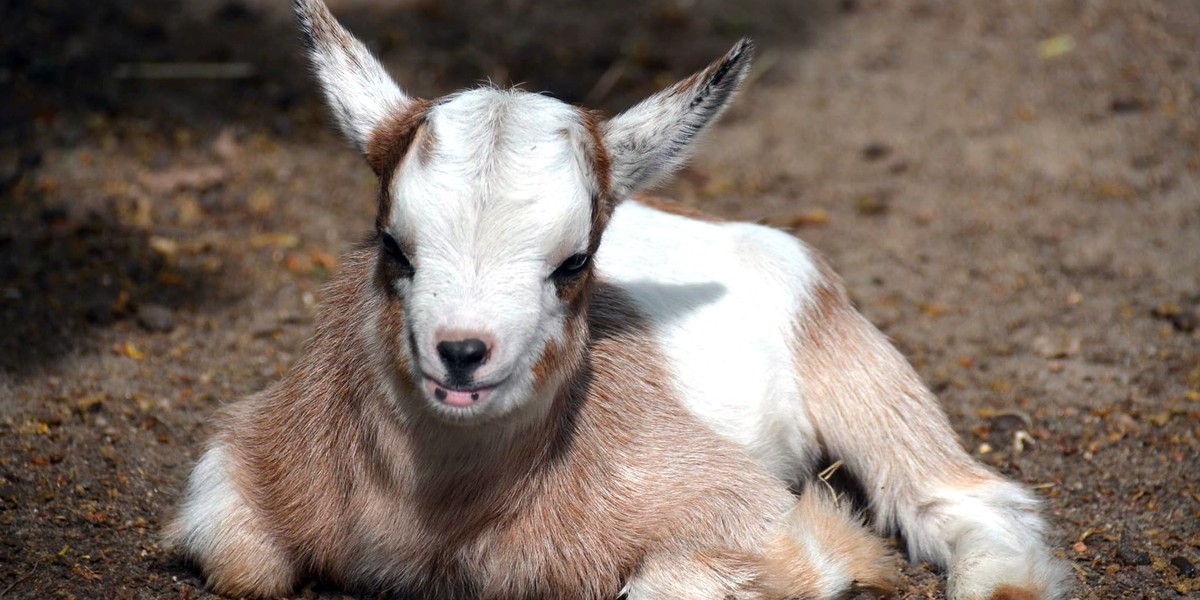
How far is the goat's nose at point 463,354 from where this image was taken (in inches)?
152

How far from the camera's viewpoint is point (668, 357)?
509 centimetres

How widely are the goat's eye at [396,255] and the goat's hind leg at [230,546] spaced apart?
4.09 feet

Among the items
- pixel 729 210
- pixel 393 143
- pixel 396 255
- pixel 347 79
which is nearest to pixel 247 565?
pixel 396 255

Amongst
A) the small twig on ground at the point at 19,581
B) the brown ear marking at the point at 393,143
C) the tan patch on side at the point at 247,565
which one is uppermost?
the brown ear marking at the point at 393,143

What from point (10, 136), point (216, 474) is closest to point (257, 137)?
point (10, 136)

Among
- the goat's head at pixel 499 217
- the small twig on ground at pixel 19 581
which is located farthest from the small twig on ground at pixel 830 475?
the small twig on ground at pixel 19 581

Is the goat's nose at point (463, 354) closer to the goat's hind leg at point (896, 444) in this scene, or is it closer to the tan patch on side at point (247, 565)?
the tan patch on side at point (247, 565)

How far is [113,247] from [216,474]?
129 inches

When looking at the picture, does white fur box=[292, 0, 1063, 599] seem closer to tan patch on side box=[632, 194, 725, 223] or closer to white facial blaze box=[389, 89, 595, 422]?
white facial blaze box=[389, 89, 595, 422]

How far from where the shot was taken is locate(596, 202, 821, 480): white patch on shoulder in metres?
5.13

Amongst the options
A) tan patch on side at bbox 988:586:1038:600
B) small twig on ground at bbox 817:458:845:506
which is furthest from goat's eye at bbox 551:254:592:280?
tan patch on side at bbox 988:586:1038:600

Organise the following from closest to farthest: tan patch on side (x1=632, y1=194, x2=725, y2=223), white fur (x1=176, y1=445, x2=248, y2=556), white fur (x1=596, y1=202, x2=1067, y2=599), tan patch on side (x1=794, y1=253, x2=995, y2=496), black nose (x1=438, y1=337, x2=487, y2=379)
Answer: black nose (x1=438, y1=337, x2=487, y2=379), white fur (x1=176, y1=445, x2=248, y2=556), white fur (x1=596, y1=202, x2=1067, y2=599), tan patch on side (x1=794, y1=253, x2=995, y2=496), tan patch on side (x1=632, y1=194, x2=725, y2=223)

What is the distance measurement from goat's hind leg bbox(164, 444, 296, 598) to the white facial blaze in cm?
118

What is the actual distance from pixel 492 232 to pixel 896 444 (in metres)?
2.27
